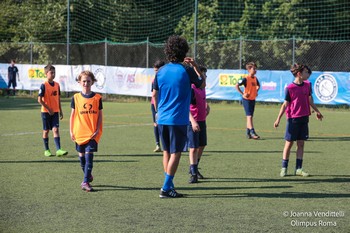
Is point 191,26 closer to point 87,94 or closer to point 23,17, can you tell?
point 23,17

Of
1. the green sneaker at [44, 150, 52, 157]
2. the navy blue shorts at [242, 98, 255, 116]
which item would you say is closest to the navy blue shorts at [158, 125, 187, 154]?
the green sneaker at [44, 150, 52, 157]

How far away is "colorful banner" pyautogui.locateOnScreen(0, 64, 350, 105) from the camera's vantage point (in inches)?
1032

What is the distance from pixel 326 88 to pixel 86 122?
18.0m

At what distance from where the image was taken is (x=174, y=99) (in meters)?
8.83

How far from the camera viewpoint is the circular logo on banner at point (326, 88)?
26203mm

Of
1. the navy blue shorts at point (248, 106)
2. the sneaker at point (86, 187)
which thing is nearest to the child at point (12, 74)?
the navy blue shorts at point (248, 106)

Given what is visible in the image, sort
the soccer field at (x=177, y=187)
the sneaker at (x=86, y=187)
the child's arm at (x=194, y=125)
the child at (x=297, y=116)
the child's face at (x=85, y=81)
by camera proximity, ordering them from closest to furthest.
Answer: the soccer field at (x=177, y=187) < the sneaker at (x=86, y=187) < the child's arm at (x=194, y=125) < the child's face at (x=85, y=81) < the child at (x=297, y=116)

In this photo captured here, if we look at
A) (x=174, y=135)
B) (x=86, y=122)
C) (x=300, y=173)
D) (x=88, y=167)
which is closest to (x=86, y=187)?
(x=88, y=167)

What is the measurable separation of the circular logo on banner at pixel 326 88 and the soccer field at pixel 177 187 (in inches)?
354

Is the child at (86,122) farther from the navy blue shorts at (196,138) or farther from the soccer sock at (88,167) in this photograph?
the navy blue shorts at (196,138)

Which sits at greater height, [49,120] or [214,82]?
[214,82]

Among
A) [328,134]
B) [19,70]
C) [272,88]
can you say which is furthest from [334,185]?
[19,70]

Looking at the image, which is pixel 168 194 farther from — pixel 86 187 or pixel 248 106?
pixel 248 106

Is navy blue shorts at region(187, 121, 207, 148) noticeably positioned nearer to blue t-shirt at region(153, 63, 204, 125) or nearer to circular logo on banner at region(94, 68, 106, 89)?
blue t-shirt at region(153, 63, 204, 125)
